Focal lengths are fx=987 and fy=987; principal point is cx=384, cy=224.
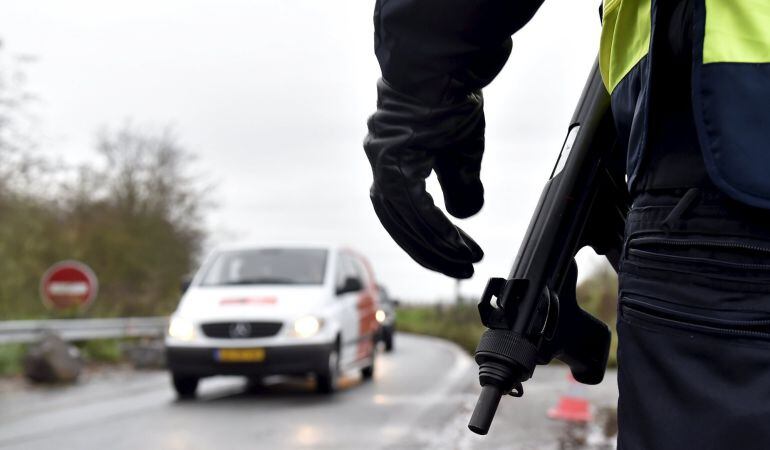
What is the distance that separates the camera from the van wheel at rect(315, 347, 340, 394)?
998cm

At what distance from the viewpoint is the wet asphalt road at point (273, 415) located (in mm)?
6848

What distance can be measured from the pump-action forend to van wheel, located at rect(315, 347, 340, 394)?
27.7 feet

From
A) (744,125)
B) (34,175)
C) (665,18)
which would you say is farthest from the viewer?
(34,175)

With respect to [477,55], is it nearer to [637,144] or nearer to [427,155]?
[427,155]

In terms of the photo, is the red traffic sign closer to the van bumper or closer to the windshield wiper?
the windshield wiper

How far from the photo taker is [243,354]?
32.2 feet

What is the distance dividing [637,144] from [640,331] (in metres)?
0.25

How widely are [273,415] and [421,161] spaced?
23.0ft

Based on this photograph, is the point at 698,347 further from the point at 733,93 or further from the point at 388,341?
the point at 388,341

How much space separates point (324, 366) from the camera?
989 cm

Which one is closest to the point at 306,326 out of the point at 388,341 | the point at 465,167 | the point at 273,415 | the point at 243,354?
the point at 243,354

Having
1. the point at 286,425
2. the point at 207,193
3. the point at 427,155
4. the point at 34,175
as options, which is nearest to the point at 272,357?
the point at 286,425

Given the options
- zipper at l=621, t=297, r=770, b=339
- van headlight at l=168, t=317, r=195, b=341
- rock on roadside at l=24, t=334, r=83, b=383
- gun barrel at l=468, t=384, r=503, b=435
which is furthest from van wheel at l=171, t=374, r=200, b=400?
zipper at l=621, t=297, r=770, b=339

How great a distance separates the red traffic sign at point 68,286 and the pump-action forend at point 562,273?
588 inches
